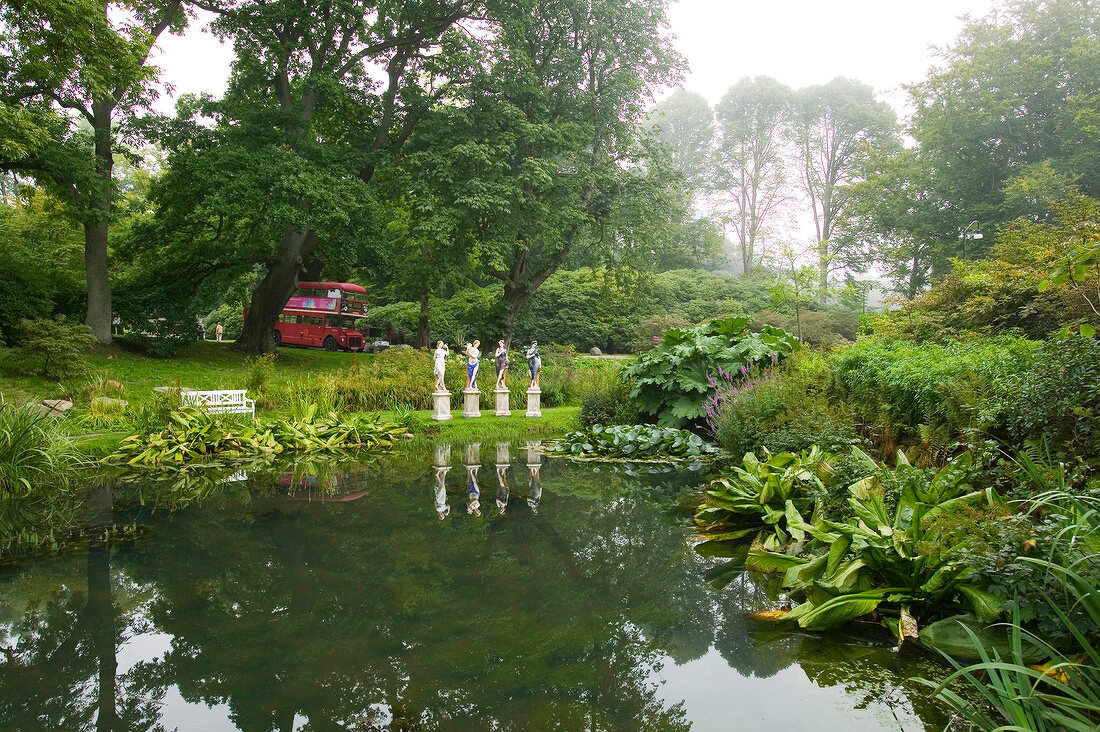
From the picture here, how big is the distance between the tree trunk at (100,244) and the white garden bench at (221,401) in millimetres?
8631

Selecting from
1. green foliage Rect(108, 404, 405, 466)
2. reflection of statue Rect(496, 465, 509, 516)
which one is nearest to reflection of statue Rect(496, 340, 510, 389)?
green foliage Rect(108, 404, 405, 466)

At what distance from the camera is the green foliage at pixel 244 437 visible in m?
9.15

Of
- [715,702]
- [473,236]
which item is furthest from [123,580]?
[473,236]

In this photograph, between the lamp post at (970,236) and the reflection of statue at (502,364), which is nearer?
the reflection of statue at (502,364)

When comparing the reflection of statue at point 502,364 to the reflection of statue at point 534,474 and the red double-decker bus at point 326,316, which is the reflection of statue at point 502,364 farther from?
the red double-decker bus at point 326,316

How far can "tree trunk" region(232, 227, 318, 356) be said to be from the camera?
20906 millimetres

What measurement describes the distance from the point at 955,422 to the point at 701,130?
52.5 m

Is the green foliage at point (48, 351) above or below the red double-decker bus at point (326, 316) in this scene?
below

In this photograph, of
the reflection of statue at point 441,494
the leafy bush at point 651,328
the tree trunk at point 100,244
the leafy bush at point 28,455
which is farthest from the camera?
the leafy bush at point 651,328

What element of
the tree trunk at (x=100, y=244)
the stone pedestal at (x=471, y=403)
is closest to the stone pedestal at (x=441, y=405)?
the stone pedestal at (x=471, y=403)

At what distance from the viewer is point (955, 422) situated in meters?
5.84

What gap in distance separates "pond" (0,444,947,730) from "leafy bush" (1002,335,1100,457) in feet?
6.17

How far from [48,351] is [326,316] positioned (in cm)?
1659

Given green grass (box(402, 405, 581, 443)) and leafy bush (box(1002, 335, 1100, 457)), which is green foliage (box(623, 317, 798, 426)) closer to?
green grass (box(402, 405, 581, 443))
